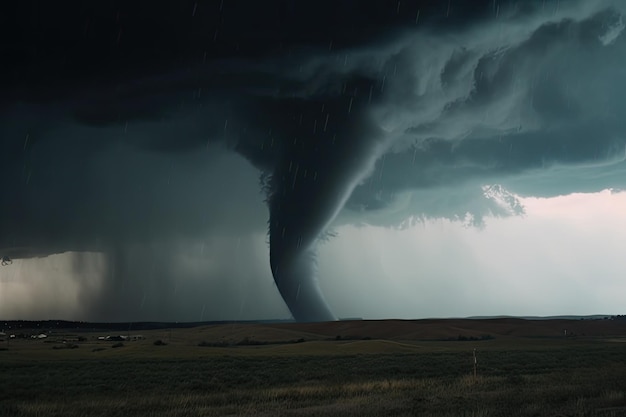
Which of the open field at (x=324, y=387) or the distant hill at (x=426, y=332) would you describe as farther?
the distant hill at (x=426, y=332)

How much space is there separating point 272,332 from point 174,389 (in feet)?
238

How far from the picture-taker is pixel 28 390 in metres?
27.0

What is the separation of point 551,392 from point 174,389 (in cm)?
1633

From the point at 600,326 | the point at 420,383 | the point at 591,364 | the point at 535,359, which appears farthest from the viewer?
the point at 600,326

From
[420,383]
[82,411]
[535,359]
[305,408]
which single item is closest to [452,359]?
[535,359]

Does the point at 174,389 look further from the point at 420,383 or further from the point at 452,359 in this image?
the point at 452,359

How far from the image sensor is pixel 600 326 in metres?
105

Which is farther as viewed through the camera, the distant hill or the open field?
the distant hill

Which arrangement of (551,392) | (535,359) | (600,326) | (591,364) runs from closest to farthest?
(551,392) → (591,364) → (535,359) → (600,326)

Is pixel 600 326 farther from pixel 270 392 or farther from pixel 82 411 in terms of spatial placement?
pixel 82 411

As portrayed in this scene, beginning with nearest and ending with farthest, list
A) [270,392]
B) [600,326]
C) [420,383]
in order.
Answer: [270,392] < [420,383] < [600,326]

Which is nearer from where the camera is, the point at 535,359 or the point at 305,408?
the point at 305,408

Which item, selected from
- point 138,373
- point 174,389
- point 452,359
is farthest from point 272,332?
point 174,389

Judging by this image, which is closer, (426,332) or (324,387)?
(324,387)
